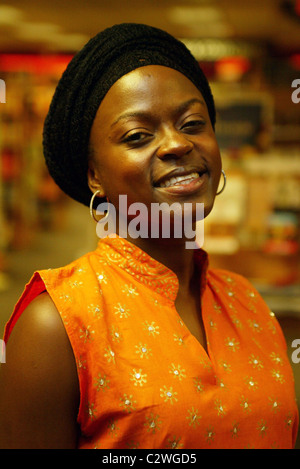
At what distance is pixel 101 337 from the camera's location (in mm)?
1062

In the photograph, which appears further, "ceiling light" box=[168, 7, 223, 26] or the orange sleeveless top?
"ceiling light" box=[168, 7, 223, 26]

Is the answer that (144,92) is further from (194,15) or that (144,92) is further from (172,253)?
(194,15)

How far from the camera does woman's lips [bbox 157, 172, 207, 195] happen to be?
1.11 m

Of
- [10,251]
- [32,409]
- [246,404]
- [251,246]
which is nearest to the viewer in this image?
[32,409]

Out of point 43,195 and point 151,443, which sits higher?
point 43,195

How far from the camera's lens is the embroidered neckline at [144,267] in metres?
1.19

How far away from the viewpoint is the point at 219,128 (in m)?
4.84

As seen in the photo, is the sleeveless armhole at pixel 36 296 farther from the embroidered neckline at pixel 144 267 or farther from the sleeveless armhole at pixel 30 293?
the embroidered neckline at pixel 144 267

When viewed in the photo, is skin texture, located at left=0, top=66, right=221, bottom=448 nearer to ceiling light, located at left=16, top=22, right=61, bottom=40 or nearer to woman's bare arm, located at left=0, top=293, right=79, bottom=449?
woman's bare arm, located at left=0, top=293, right=79, bottom=449

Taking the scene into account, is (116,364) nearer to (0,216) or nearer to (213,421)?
(213,421)

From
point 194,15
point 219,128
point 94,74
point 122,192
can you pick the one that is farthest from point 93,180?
point 194,15

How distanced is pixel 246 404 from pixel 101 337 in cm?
33

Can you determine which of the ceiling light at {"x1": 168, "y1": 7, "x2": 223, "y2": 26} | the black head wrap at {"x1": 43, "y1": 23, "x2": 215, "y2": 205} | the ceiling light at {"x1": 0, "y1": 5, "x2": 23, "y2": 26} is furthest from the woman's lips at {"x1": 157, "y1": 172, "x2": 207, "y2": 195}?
the ceiling light at {"x1": 0, "y1": 5, "x2": 23, "y2": 26}
